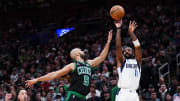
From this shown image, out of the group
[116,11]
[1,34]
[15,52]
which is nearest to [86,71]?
[116,11]

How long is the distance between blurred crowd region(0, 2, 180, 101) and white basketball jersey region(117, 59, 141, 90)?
14.3 ft

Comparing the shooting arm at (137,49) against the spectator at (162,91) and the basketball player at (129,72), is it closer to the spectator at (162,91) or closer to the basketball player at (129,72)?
the basketball player at (129,72)

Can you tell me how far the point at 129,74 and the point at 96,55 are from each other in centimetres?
776

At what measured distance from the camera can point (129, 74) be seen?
6.87 meters

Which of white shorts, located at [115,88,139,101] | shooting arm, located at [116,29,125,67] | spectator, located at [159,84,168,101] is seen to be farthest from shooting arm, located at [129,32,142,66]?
spectator, located at [159,84,168,101]

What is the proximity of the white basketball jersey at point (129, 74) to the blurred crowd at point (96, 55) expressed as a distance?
4.37m

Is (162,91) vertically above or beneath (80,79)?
above

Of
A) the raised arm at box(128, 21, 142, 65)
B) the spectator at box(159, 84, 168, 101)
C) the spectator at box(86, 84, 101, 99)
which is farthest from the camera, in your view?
the spectator at box(86, 84, 101, 99)

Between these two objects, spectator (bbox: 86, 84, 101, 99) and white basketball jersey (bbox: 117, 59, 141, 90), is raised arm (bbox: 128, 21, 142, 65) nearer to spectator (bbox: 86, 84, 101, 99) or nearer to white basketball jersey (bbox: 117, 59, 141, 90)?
white basketball jersey (bbox: 117, 59, 141, 90)

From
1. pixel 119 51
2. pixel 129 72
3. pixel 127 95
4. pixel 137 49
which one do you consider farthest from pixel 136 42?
pixel 127 95

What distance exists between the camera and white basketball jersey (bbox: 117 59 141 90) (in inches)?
270

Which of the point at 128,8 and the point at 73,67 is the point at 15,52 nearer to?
the point at 128,8

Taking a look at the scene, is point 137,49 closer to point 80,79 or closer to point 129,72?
point 129,72

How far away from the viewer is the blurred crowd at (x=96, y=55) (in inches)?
485
